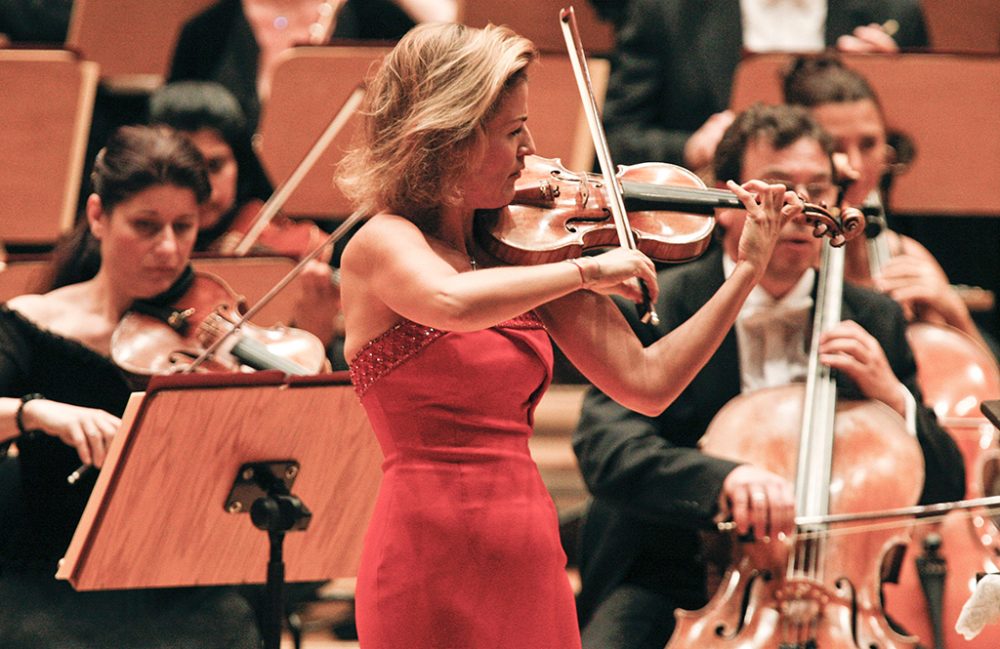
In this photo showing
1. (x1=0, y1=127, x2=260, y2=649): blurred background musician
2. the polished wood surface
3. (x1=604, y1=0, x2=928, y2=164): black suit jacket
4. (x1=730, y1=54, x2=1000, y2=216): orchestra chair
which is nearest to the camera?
the polished wood surface

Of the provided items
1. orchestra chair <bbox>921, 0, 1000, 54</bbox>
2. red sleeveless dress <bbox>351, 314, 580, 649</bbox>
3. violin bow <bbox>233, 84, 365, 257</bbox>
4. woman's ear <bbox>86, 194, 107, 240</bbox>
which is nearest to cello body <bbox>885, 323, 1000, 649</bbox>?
red sleeveless dress <bbox>351, 314, 580, 649</bbox>

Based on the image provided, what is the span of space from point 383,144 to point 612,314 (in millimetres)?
303

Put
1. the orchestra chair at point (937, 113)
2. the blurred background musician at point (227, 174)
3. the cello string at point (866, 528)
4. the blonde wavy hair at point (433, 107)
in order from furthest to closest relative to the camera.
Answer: the blurred background musician at point (227, 174) < the orchestra chair at point (937, 113) < the cello string at point (866, 528) < the blonde wavy hair at point (433, 107)

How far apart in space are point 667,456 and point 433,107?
32.9 inches

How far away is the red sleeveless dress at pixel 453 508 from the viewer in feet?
4.64

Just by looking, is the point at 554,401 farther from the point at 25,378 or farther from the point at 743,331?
the point at 25,378

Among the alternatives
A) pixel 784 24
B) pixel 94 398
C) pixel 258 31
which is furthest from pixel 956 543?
pixel 258 31

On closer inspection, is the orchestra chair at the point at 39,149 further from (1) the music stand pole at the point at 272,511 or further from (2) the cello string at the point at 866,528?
(2) the cello string at the point at 866,528

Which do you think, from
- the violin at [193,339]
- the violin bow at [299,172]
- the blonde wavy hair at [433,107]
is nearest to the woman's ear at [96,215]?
the violin at [193,339]

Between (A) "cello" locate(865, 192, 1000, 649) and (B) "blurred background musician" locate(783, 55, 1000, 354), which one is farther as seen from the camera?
(B) "blurred background musician" locate(783, 55, 1000, 354)

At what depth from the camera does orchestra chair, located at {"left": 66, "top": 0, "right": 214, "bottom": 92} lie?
133 inches

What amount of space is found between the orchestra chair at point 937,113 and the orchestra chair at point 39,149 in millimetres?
1375

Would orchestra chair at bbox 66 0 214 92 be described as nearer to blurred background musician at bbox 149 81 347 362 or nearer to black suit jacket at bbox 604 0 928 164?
blurred background musician at bbox 149 81 347 362

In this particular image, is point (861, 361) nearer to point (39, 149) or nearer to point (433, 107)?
point (433, 107)
